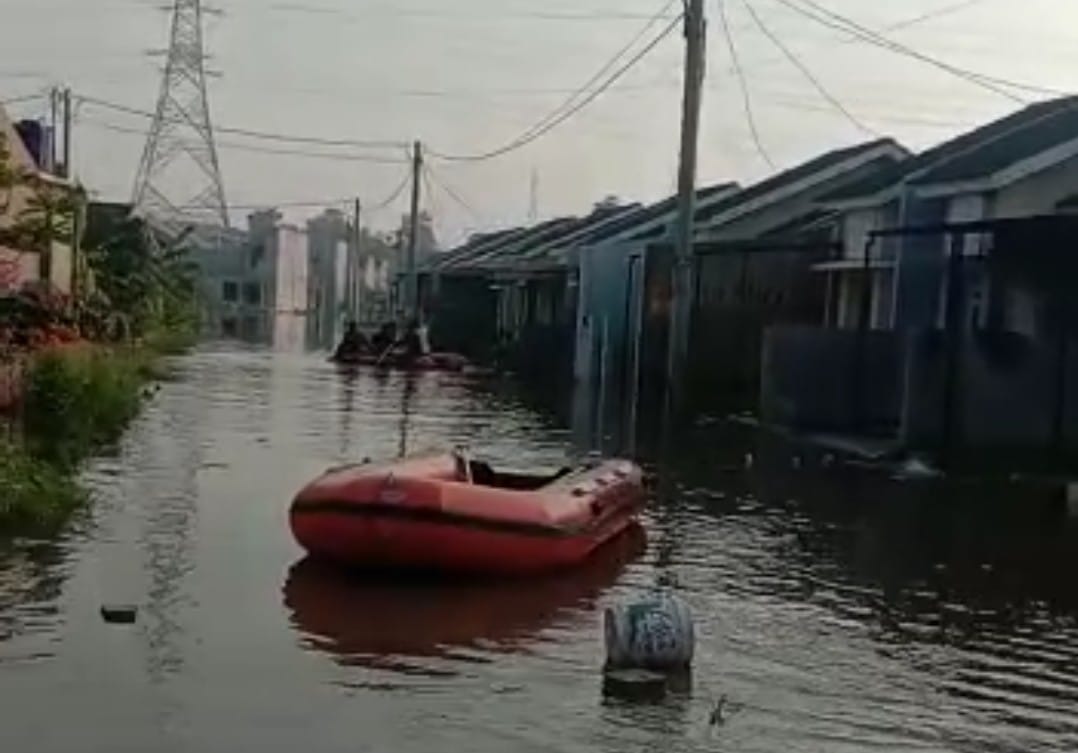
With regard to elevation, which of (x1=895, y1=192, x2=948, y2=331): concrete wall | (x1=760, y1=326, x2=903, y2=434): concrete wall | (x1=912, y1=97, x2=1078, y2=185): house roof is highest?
(x1=912, y1=97, x2=1078, y2=185): house roof

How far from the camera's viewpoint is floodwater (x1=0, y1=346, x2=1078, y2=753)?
393 inches

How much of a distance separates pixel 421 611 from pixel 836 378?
14.8 meters

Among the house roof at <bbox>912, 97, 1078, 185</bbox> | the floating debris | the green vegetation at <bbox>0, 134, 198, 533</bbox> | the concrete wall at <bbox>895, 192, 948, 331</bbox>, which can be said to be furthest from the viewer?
the house roof at <bbox>912, 97, 1078, 185</bbox>

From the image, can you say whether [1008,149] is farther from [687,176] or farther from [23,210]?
[23,210]

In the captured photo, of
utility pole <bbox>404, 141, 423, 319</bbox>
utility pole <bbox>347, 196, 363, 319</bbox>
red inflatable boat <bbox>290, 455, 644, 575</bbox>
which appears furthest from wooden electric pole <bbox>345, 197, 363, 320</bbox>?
red inflatable boat <bbox>290, 455, 644, 575</bbox>

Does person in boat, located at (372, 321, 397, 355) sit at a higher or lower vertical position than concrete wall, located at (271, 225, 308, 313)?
lower

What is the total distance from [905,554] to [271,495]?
6.38m

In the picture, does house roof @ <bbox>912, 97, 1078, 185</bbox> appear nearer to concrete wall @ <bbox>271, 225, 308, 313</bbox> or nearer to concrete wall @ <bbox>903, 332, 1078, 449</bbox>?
concrete wall @ <bbox>903, 332, 1078, 449</bbox>

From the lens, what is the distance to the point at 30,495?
15.8 m

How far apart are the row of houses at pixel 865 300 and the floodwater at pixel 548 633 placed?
1.70 meters

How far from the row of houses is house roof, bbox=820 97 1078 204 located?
66 millimetres

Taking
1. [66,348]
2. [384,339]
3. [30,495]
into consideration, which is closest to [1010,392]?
[66,348]

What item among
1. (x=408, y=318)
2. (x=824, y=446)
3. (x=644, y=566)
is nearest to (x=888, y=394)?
(x=824, y=446)

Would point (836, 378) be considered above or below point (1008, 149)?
below
